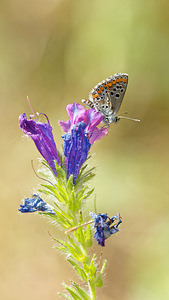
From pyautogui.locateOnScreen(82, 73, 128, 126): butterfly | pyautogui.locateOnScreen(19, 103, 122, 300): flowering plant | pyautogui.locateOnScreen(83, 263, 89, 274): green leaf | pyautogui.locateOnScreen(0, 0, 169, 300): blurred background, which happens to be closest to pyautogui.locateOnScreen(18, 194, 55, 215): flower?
pyautogui.locateOnScreen(19, 103, 122, 300): flowering plant

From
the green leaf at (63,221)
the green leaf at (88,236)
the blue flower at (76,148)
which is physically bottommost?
the green leaf at (88,236)

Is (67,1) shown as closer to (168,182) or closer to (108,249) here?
(168,182)

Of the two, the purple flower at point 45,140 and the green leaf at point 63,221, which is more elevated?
the purple flower at point 45,140

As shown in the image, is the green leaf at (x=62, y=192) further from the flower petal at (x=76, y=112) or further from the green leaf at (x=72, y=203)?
the flower petal at (x=76, y=112)

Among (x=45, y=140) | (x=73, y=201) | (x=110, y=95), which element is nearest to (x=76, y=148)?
(x=45, y=140)

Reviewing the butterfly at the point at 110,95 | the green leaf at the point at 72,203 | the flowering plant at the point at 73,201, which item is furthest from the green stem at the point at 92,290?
the butterfly at the point at 110,95

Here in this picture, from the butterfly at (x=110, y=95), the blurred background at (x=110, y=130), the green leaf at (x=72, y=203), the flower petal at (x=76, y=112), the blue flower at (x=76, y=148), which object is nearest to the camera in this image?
the green leaf at (x=72, y=203)

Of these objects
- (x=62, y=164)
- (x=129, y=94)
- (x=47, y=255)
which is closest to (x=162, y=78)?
(x=129, y=94)
